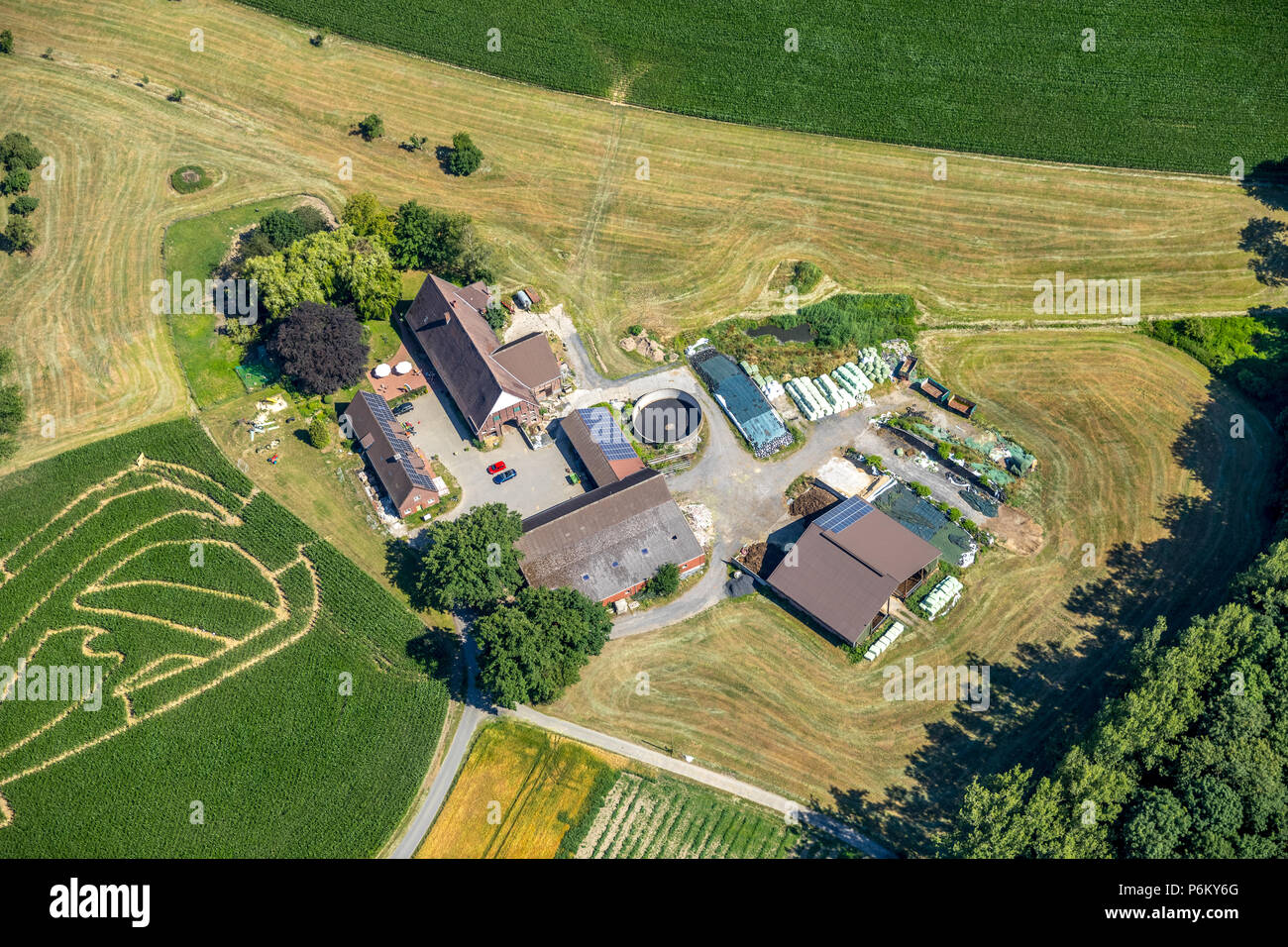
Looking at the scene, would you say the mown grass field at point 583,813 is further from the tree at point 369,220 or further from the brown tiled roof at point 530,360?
the tree at point 369,220

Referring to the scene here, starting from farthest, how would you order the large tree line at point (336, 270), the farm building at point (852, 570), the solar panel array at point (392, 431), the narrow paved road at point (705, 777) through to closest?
the large tree line at point (336, 270)
the solar panel array at point (392, 431)
the farm building at point (852, 570)
the narrow paved road at point (705, 777)

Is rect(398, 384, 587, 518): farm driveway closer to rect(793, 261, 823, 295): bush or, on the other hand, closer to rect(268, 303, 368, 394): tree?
rect(268, 303, 368, 394): tree

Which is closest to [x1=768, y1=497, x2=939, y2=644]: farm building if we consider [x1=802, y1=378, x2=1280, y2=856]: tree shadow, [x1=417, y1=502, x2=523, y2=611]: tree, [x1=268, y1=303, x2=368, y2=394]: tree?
[x1=802, y1=378, x2=1280, y2=856]: tree shadow

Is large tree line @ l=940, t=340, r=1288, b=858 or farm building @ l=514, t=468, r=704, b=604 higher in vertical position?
farm building @ l=514, t=468, r=704, b=604

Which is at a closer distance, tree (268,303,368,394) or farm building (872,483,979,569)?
farm building (872,483,979,569)

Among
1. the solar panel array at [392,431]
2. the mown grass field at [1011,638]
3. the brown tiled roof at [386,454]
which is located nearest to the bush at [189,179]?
the solar panel array at [392,431]

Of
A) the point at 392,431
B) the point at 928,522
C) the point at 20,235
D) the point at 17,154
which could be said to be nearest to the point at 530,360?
the point at 392,431

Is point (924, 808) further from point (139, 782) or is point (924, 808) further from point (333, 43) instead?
point (333, 43)
